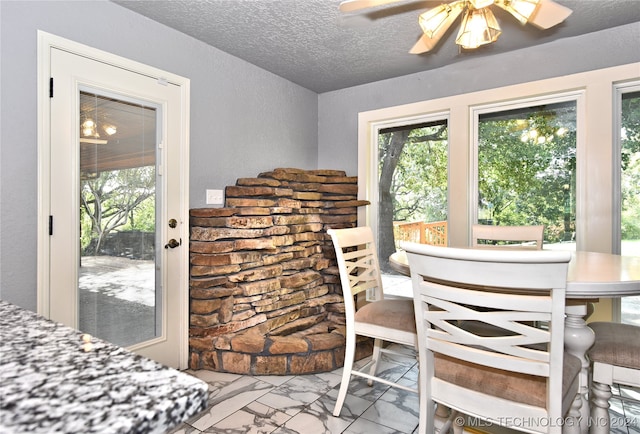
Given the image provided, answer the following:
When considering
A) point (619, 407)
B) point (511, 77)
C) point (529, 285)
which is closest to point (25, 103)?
point (529, 285)

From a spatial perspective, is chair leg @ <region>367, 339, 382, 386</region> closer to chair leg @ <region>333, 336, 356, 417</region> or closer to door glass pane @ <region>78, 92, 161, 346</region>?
chair leg @ <region>333, 336, 356, 417</region>

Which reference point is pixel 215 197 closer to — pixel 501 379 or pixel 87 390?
pixel 501 379

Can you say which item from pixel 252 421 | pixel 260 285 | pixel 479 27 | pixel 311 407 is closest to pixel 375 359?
pixel 311 407

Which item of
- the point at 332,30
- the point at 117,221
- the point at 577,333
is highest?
the point at 332,30

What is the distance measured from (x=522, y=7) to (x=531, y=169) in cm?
139

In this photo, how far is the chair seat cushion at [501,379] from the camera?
1.15m

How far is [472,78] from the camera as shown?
3.01 metres

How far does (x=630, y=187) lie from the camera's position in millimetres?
2436

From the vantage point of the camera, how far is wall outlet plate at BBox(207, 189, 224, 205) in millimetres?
2770

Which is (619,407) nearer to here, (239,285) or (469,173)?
(469,173)

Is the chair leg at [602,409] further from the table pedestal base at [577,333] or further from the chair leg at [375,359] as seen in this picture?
the chair leg at [375,359]

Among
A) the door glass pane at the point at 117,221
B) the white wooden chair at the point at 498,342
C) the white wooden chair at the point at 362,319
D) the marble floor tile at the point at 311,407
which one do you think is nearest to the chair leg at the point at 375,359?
the white wooden chair at the point at 362,319

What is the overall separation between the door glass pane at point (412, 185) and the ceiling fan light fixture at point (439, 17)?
1.44 meters

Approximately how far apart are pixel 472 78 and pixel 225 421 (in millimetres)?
3010
